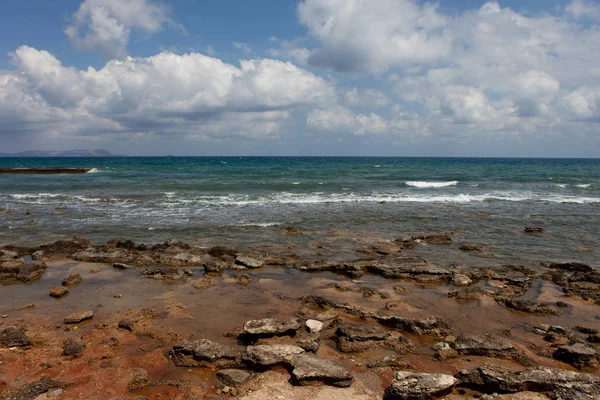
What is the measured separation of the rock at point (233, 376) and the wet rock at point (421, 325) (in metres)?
3.53

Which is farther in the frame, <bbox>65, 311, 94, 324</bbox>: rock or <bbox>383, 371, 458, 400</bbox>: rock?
<bbox>65, 311, 94, 324</bbox>: rock

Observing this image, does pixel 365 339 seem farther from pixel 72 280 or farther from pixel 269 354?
pixel 72 280

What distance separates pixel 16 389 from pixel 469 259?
13342 millimetres

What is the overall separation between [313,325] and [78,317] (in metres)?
5.29

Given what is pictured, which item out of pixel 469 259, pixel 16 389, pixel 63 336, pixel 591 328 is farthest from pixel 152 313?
pixel 469 259

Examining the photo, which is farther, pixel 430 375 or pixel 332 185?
pixel 332 185

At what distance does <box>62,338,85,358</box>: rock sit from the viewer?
6.81 meters

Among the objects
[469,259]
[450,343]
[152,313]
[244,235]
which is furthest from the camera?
[244,235]

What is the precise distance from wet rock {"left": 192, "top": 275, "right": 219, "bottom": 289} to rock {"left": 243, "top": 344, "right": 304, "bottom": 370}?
4.23 meters

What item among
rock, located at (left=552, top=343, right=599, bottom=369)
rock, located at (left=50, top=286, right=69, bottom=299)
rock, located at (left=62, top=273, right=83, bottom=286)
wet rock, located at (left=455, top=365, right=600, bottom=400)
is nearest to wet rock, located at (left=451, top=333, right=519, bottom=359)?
rock, located at (left=552, top=343, right=599, bottom=369)

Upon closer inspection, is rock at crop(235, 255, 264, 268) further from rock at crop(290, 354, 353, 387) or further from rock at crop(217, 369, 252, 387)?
rock at crop(290, 354, 353, 387)

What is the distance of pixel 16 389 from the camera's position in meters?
5.76

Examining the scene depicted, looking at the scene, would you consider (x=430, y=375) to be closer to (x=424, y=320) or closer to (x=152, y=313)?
(x=424, y=320)

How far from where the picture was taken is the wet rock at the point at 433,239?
15.8m
